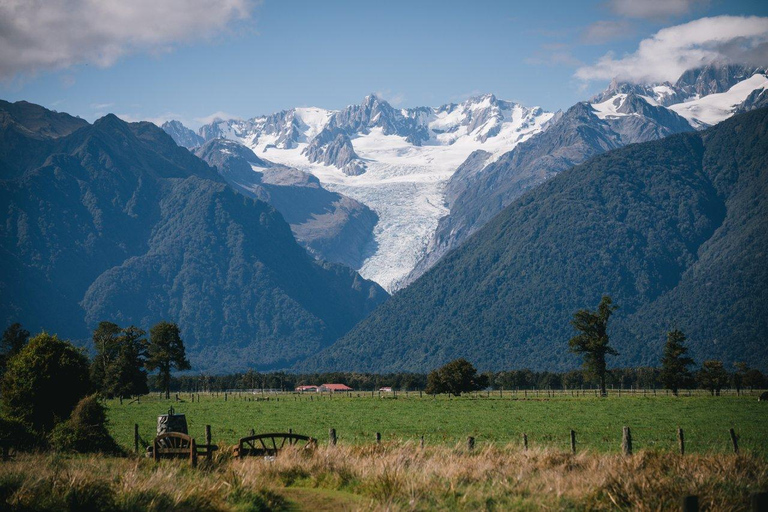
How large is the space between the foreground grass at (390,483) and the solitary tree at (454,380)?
84329 mm

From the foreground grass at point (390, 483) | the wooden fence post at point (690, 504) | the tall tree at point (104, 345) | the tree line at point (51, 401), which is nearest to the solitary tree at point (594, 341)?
the tall tree at point (104, 345)

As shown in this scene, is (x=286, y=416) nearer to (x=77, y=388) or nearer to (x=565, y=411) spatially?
(x=565, y=411)

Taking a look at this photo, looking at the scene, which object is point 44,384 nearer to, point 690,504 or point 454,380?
point 690,504

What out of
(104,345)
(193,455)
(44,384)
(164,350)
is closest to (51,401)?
(44,384)

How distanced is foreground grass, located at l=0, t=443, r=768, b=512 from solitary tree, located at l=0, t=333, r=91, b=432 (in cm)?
1149

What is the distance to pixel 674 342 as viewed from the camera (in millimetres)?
98750

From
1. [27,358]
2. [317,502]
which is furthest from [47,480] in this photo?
[27,358]

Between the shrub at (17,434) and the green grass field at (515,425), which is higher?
the shrub at (17,434)

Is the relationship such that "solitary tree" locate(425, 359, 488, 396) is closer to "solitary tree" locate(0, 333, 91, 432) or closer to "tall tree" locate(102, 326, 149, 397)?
"tall tree" locate(102, 326, 149, 397)

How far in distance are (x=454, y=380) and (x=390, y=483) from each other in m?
88.9

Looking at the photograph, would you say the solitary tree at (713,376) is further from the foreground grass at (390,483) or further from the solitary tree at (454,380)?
the foreground grass at (390,483)

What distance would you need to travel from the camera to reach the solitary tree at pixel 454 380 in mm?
104312

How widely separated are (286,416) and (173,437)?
128 feet

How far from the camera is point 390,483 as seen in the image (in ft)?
56.1
